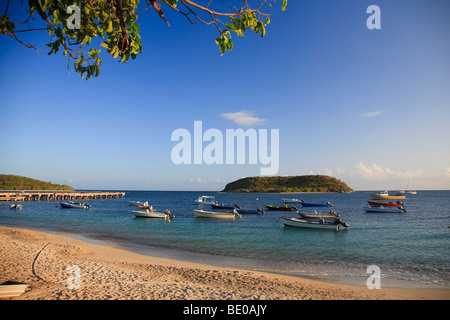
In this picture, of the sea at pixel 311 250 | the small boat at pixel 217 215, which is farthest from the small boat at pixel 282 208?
the sea at pixel 311 250

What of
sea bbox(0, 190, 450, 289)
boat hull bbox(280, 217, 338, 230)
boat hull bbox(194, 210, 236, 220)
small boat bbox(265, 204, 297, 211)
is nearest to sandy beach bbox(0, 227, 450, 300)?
sea bbox(0, 190, 450, 289)

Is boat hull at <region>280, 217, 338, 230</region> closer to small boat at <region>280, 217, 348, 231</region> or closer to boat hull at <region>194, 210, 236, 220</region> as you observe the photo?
small boat at <region>280, 217, 348, 231</region>

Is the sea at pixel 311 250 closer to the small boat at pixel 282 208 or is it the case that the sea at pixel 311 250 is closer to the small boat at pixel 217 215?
the small boat at pixel 217 215

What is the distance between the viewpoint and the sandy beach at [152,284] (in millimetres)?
8102

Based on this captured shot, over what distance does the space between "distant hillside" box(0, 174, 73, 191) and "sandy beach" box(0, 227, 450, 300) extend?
150 meters

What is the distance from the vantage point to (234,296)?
8383 millimetres

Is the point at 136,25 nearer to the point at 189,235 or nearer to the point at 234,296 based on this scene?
the point at 234,296

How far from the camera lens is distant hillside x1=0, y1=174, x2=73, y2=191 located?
5167 inches

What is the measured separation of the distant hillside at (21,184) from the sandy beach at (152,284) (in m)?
150

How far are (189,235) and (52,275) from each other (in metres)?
15.2

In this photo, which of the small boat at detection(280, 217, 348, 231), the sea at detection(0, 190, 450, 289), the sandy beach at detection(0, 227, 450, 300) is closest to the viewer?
the sandy beach at detection(0, 227, 450, 300)

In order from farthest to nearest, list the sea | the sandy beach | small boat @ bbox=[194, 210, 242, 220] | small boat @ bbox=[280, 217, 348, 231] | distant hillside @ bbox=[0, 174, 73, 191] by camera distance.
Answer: distant hillside @ bbox=[0, 174, 73, 191]
small boat @ bbox=[194, 210, 242, 220]
small boat @ bbox=[280, 217, 348, 231]
the sea
the sandy beach

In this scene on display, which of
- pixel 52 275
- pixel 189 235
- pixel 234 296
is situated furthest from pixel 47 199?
pixel 234 296

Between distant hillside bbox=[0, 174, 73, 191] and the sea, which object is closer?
the sea
